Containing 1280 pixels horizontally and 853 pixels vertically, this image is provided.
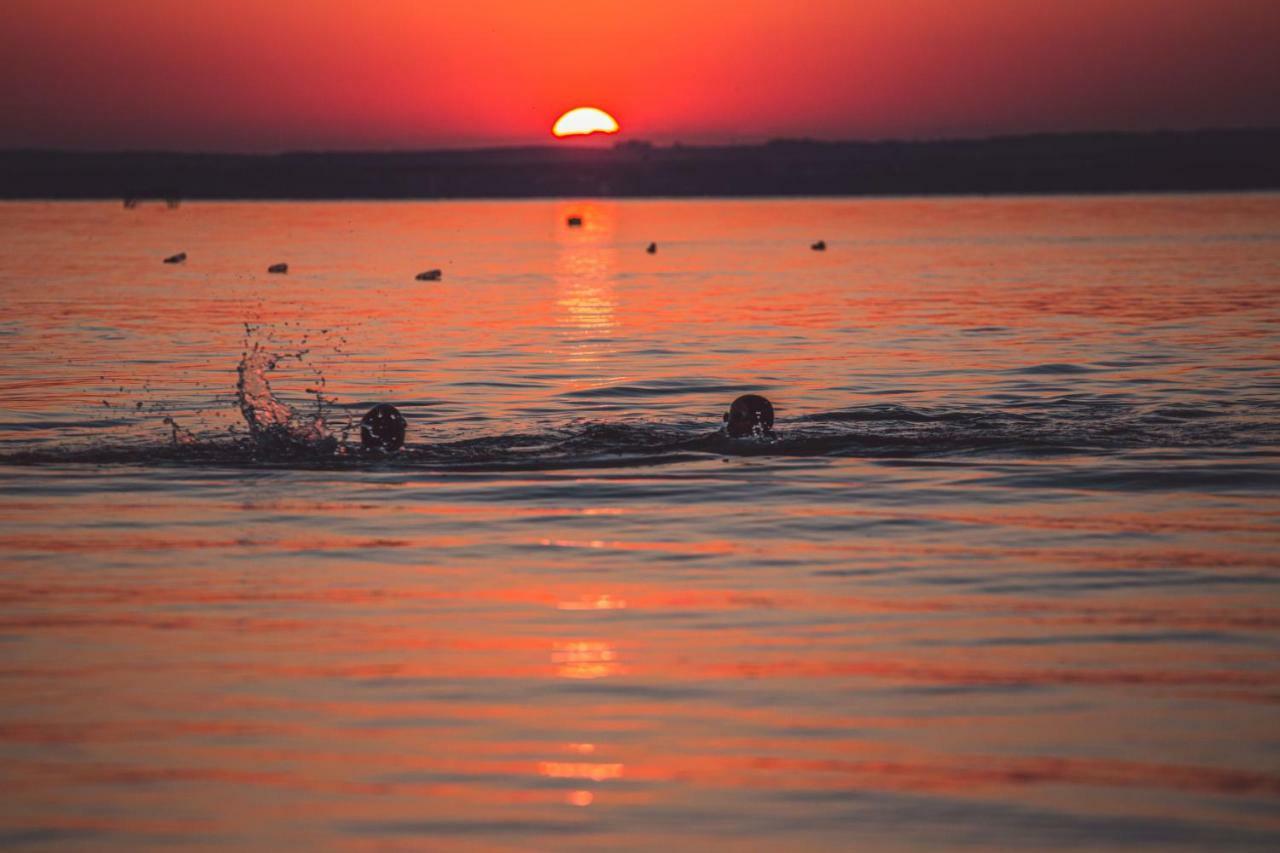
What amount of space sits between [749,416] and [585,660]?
10.3 m

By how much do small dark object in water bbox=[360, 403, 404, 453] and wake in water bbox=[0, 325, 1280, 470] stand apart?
0.15 m

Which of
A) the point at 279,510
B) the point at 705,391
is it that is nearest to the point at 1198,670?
the point at 279,510

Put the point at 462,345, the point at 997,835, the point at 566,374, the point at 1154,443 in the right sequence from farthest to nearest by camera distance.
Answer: the point at 462,345 < the point at 566,374 < the point at 1154,443 < the point at 997,835

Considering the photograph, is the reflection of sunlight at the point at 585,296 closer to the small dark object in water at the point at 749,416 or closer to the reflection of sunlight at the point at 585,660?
the small dark object in water at the point at 749,416

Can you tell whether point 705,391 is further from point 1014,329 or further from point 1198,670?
point 1198,670

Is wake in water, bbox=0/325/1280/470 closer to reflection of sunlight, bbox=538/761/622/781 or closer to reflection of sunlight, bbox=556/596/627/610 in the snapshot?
reflection of sunlight, bbox=556/596/627/610

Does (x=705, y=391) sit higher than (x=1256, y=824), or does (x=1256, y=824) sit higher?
(x=705, y=391)

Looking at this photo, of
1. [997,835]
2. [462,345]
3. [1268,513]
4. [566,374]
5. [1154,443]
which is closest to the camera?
[997,835]

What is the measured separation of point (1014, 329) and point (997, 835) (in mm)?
31726

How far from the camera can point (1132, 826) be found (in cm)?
776

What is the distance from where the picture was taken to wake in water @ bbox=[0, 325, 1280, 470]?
786 inches

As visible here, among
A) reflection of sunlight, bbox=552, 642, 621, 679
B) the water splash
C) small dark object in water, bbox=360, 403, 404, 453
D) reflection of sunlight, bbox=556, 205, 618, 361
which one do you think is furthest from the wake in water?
reflection of sunlight, bbox=556, 205, 618, 361

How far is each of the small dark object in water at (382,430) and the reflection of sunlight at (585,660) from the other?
965 cm

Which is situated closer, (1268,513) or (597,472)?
(1268,513)
